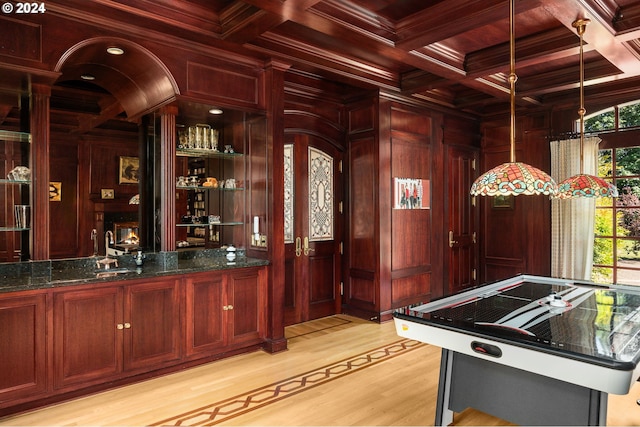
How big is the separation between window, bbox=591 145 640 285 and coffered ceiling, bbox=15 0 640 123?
2.66ft

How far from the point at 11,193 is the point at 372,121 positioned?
3761 millimetres

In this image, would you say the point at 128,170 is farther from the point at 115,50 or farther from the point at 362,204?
the point at 362,204

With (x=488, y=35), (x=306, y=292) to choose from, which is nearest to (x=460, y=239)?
(x=306, y=292)

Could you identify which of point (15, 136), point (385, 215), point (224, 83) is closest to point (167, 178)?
point (224, 83)

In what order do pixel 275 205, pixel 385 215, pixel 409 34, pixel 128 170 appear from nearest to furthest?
pixel 409 34, pixel 128 170, pixel 275 205, pixel 385 215

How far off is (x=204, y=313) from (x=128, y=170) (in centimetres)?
154

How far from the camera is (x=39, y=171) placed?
3.07 m

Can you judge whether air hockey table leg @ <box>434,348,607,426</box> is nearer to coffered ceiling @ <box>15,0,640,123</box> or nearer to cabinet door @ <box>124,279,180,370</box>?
cabinet door @ <box>124,279,180,370</box>

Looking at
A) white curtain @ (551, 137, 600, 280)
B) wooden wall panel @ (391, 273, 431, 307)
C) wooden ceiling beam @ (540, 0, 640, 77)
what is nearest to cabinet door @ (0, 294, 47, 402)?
wooden wall panel @ (391, 273, 431, 307)

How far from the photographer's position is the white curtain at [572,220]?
538cm

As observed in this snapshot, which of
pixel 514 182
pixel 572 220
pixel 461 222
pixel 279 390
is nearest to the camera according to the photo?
pixel 514 182

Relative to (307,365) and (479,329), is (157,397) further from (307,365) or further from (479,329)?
(479,329)

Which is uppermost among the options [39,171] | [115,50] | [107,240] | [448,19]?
[448,19]

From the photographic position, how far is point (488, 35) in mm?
3945
